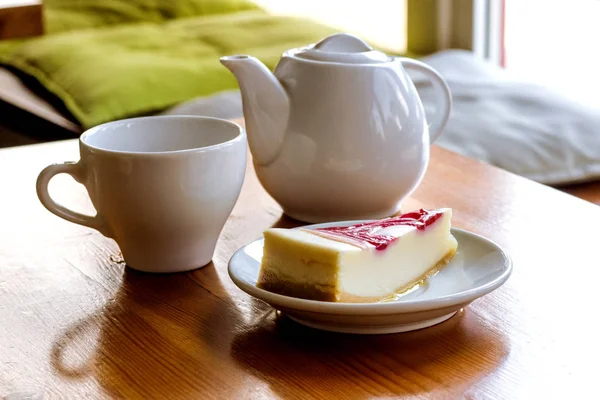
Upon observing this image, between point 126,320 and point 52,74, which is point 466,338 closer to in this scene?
point 126,320

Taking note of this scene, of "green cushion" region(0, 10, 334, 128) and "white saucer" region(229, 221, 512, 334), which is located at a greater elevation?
"white saucer" region(229, 221, 512, 334)

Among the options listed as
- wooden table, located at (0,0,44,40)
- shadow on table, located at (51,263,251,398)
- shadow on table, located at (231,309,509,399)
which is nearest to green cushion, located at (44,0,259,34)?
wooden table, located at (0,0,44,40)

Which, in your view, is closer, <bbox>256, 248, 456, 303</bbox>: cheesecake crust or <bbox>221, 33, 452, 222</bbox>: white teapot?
<bbox>256, 248, 456, 303</bbox>: cheesecake crust

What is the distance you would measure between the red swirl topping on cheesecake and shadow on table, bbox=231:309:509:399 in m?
0.06

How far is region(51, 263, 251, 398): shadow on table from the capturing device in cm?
48

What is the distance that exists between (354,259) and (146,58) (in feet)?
4.92

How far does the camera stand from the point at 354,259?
0.51 m

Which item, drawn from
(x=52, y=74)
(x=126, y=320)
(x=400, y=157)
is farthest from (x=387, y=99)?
(x=52, y=74)

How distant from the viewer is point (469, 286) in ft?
1.84

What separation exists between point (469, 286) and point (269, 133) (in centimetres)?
25

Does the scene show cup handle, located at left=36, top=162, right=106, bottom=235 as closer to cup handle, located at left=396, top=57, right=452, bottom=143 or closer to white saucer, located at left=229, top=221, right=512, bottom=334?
white saucer, located at left=229, top=221, right=512, bottom=334

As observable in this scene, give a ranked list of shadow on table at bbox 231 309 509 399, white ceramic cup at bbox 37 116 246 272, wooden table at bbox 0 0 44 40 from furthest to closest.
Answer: wooden table at bbox 0 0 44 40
white ceramic cup at bbox 37 116 246 272
shadow on table at bbox 231 309 509 399

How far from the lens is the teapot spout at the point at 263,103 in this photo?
2.38 feet

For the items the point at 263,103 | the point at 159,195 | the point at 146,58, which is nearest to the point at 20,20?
the point at 146,58
